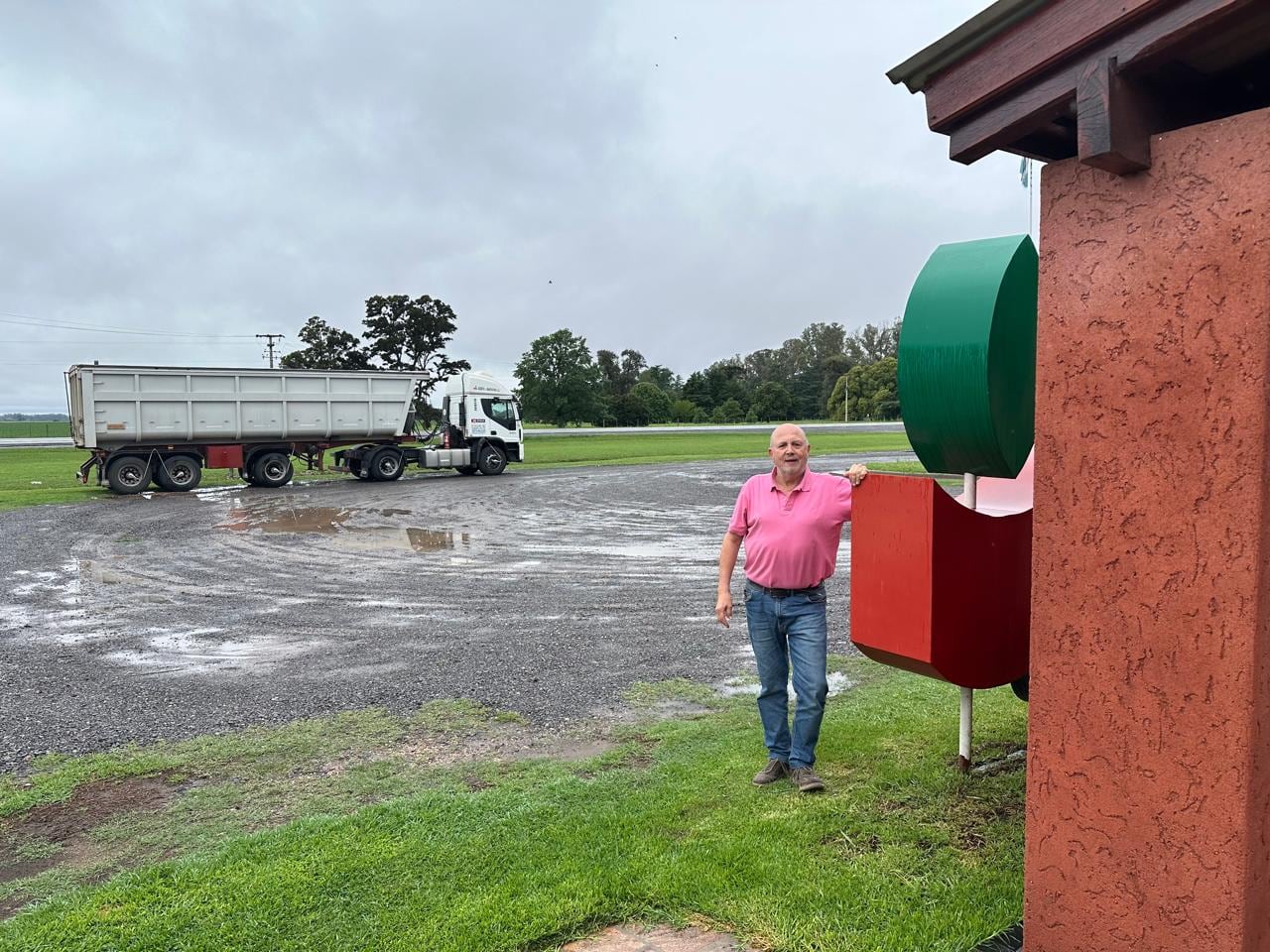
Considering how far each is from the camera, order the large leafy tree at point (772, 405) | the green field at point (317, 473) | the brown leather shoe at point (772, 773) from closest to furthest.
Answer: the brown leather shoe at point (772, 773)
the green field at point (317, 473)
the large leafy tree at point (772, 405)

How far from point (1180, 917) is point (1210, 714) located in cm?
57

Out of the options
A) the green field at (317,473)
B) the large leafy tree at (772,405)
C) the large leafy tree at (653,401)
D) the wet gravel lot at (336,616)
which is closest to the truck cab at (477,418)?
the green field at (317,473)

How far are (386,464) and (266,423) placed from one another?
11.7 feet

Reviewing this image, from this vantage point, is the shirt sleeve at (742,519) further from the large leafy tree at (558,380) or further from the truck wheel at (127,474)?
the large leafy tree at (558,380)

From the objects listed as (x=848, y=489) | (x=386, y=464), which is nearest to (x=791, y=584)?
(x=848, y=489)

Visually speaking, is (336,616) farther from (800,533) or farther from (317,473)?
(317,473)

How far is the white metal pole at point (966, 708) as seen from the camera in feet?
12.4

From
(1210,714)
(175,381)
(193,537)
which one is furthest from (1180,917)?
(175,381)

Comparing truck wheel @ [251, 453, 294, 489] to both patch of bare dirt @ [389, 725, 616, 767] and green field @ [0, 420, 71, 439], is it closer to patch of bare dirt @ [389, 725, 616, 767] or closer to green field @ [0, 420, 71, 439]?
patch of bare dirt @ [389, 725, 616, 767]

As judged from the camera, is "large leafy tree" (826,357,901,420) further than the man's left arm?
Yes

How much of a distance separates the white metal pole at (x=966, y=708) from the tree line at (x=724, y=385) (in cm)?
6788

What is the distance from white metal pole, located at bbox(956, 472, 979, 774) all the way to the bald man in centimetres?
51

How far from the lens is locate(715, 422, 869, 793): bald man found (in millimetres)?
4117

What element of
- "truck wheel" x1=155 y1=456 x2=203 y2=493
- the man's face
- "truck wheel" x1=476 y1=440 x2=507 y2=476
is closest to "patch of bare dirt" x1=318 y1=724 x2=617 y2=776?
the man's face
